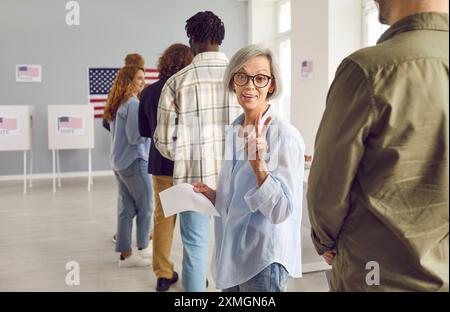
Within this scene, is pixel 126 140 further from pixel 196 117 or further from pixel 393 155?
pixel 393 155

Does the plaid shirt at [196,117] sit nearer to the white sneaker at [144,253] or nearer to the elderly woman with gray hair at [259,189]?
the elderly woman with gray hair at [259,189]

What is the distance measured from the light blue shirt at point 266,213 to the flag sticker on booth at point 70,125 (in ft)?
13.5

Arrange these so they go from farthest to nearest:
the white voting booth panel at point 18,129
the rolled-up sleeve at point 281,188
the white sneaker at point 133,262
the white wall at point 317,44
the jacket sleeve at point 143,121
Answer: the white voting booth panel at point 18,129
the white wall at point 317,44
the white sneaker at point 133,262
the jacket sleeve at point 143,121
the rolled-up sleeve at point 281,188

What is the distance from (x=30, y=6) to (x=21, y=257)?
236 cm

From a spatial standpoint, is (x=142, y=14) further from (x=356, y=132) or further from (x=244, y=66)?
(x=356, y=132)

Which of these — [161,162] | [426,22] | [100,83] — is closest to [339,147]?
[426,22]

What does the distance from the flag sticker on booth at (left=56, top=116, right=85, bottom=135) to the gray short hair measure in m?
4.00

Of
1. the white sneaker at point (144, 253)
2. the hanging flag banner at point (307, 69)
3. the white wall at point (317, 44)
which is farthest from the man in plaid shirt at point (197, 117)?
the hanging flag banner at point (307, 69)

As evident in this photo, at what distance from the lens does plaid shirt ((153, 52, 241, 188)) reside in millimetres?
1750

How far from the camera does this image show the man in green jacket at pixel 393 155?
25.2 inches

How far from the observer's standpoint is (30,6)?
13.2 feet

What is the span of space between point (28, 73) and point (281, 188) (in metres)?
4.16

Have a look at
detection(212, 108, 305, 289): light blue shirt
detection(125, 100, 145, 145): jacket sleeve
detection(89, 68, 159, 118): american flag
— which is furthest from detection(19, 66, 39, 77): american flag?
detection(212, 108, 305, 289): light blue shirt
